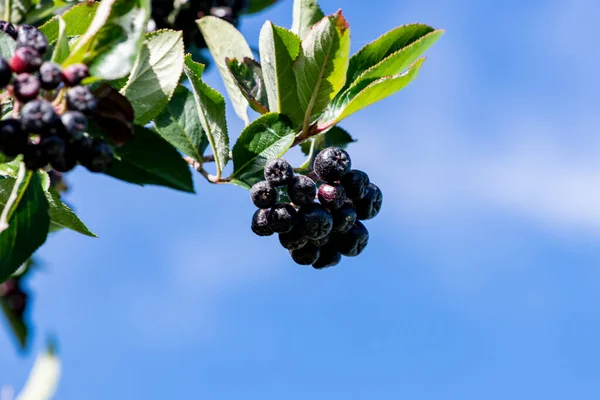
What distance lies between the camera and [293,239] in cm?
289

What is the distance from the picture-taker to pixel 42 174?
98.6 inches

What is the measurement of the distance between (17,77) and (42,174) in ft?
1.93

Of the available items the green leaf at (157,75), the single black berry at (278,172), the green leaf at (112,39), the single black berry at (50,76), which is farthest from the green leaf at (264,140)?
the single black berry at (50,76)

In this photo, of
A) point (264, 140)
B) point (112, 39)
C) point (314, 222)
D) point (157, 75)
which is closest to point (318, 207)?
point (314, 222)

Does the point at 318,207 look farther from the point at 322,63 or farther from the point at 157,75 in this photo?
the point at 157,75

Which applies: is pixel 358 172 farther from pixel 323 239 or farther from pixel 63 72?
pixel 63 72

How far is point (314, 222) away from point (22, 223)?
108 centimetres

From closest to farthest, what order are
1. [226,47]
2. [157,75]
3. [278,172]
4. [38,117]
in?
[38,117] → [157,75] → [278,172] → [226,47]

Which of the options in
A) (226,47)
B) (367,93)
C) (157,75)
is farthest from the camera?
(226,47)

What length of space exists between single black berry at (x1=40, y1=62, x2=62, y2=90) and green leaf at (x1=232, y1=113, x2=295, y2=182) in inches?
36.4

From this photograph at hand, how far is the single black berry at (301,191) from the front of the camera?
2.86m

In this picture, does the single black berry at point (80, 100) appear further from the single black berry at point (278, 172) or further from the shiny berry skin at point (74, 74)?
the single black berry at point (278, 172)

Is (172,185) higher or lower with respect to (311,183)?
lower

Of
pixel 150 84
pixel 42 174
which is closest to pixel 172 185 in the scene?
pixel 150 84
